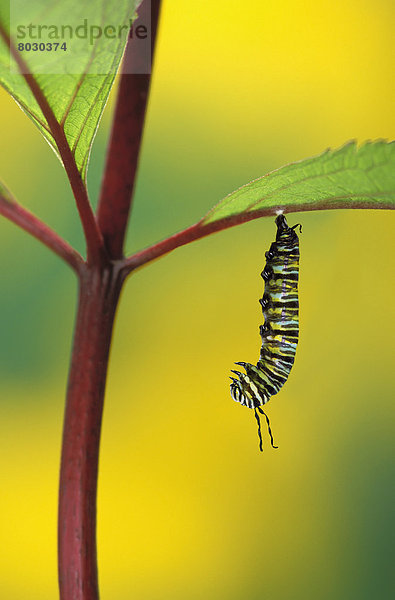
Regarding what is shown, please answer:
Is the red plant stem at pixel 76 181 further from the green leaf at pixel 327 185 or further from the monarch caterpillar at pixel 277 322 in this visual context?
the monarch caterpillar at pixel 277 322

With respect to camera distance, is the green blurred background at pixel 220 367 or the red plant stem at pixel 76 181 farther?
the green blurred background at pixel 220 367

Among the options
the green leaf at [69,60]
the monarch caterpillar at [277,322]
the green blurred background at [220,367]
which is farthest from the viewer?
the green blurred background at [220,367]

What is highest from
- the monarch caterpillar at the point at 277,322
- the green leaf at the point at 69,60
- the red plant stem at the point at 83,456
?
the green leaf at the point at 69,60

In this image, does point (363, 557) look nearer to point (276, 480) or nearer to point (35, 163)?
point (276, 480)

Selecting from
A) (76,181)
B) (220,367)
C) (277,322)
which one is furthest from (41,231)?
(220,367)

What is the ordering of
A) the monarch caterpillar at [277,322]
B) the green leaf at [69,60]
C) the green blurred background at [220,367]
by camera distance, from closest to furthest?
1. the green leaf at [69,60]
2. the monarch caterpillar at [277,322]
3. the green blurred background at [220,367]

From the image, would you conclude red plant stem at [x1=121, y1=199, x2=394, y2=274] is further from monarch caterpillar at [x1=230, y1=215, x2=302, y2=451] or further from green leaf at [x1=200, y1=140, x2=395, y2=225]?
monarch caterpillar at [x1=230, y1=215, x2=302, y2=451]

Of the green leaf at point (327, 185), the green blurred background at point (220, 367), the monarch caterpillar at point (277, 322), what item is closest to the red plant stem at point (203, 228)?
the green leaf at point (327, 185)
